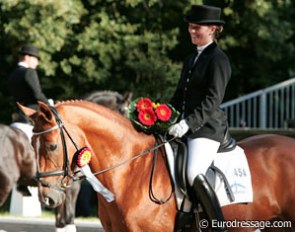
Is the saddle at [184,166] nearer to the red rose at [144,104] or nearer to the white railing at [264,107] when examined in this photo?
the red rose at [144,104]

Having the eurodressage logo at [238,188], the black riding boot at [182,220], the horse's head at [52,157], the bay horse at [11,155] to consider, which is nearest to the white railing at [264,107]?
the bay horse at [11,155]

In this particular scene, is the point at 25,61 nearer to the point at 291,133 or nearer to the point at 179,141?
the point at 291,133

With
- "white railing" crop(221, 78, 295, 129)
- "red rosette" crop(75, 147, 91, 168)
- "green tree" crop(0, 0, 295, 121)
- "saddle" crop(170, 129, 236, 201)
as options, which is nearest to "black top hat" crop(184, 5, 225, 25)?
"saddle" crop(170, 129, 236, 201)

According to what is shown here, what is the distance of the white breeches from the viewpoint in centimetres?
620

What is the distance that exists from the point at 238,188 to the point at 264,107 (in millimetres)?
9275

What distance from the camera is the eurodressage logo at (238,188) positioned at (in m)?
6.47

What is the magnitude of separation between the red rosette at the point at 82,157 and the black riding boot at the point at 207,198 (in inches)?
36.2

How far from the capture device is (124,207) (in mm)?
6047

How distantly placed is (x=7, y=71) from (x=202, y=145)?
11957mm

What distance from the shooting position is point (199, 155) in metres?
6.26

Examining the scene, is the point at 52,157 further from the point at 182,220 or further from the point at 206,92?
the point at 206,92

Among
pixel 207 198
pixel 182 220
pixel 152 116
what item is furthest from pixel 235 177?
pixel 152 116

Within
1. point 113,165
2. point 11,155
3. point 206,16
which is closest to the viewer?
point 113,165

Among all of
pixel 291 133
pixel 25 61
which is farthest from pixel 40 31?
pixel 291 133
